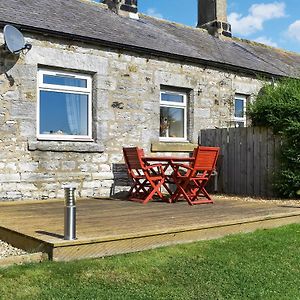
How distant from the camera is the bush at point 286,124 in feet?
30.8

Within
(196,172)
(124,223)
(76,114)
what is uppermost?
(76,114)

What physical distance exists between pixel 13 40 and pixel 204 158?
4.10 m

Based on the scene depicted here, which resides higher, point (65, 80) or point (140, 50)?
point (140, 50)

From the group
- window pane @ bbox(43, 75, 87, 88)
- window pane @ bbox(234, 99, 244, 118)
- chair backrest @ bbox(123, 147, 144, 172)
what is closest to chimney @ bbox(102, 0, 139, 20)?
window pane @ bbox(43, 75, 87, 88)

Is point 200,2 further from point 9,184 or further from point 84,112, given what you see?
Result: point 9,184

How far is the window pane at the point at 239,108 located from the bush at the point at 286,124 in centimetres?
263

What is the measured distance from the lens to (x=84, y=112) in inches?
386

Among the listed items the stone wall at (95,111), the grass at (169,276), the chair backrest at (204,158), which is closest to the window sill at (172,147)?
the stone wall at (95,111)

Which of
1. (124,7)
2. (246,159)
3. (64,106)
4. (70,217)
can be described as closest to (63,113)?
(64,106)

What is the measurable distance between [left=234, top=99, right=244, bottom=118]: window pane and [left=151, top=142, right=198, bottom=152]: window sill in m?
2.11

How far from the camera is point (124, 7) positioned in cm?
1257

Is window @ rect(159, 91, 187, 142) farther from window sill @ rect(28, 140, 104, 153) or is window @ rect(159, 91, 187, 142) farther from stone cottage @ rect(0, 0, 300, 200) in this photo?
window sill @ rect(28, 140, 104, 153)

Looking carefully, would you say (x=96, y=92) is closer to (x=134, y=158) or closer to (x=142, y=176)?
(x=134, y=158)

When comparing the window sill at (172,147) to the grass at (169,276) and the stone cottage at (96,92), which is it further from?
the grass at (169,276)
